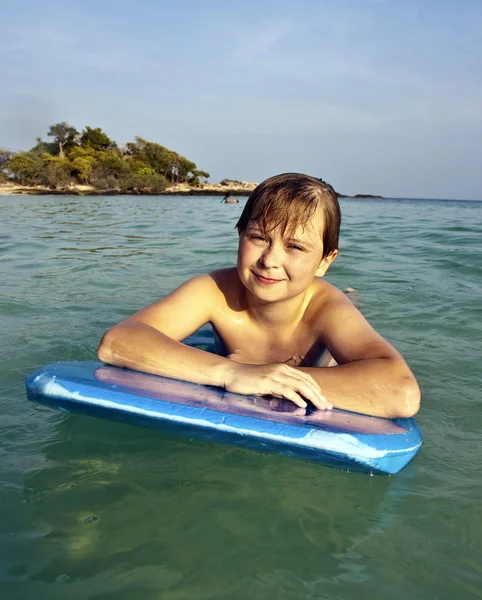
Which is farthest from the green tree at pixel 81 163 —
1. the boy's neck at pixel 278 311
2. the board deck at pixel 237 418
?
the board deck at pixel 237 418

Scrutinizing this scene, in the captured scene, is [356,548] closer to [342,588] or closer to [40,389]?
[342,588]

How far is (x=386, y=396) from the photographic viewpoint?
196cm

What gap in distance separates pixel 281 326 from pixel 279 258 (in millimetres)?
519

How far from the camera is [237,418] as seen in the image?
1.75m

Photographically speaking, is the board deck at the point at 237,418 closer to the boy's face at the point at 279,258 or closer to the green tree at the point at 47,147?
the boy's face at the point at 279,258

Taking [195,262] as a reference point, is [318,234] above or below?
above

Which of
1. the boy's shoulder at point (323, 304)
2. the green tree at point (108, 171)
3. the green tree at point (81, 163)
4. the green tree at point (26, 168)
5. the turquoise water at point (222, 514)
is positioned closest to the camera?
the turquoise water at point (222, 514)

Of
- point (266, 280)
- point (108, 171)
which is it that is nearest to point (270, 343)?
point (266, 280)

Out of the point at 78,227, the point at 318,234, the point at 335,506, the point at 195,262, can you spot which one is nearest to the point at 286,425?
the point at 335,506

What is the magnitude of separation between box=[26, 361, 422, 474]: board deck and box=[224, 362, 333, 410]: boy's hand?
33 mm

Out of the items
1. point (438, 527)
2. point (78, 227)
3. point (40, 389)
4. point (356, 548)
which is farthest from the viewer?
point (78, 227)

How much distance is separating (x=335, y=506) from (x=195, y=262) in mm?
5478

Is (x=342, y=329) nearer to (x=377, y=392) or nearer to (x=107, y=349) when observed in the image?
(x=377, y=392)

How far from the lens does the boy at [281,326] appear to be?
6.47 ft
